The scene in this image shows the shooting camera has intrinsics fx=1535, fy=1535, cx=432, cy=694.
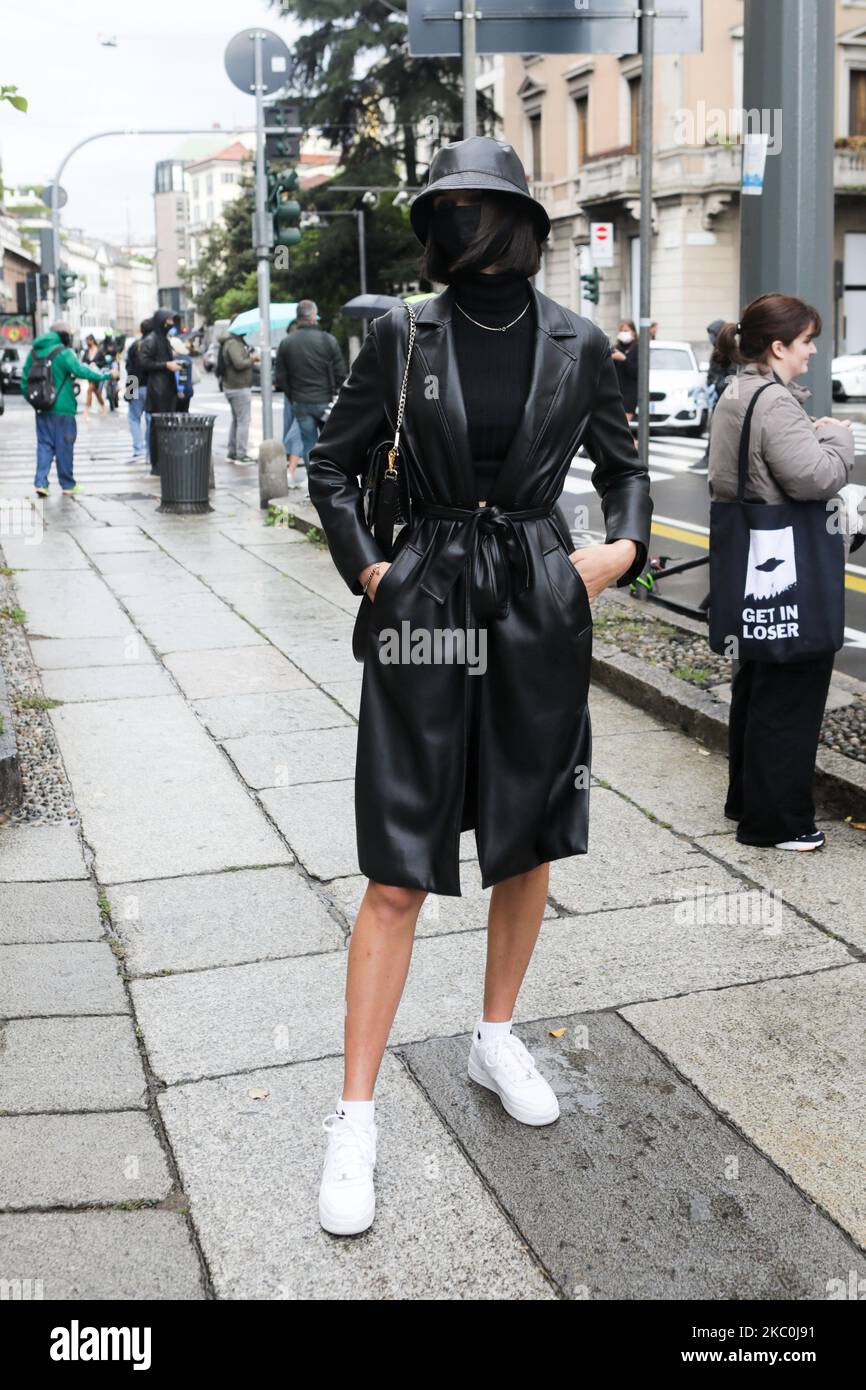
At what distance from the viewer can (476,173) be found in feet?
8.84

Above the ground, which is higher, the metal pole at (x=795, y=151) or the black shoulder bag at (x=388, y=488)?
the metal pole at (x=795, y=151)

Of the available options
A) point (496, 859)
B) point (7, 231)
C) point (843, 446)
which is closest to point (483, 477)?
point (496, 859)

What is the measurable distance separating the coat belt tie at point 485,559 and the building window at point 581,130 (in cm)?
4538

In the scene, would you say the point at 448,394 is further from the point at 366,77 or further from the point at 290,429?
the point at 366,77

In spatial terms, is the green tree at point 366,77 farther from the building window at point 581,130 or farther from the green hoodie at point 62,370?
the green hoodie at point 62,370

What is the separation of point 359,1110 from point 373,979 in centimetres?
25

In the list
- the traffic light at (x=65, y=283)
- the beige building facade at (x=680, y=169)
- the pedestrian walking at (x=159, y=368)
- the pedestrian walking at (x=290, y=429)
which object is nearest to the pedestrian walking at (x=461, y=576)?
the pedestrian walking at (x=290, y=429)

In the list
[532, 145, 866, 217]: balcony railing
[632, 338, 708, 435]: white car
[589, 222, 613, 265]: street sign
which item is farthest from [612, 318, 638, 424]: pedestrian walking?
[532, 145, 866, 217]: balcony railing

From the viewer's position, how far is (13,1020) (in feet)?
11.8

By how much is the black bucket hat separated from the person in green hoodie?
40.8 ft

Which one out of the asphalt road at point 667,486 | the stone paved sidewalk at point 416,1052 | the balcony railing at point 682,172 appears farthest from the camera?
the balcony railing at point 682,172

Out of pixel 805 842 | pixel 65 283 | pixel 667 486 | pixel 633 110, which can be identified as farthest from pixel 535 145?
pixel 805 842

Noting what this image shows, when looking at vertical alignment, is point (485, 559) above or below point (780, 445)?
below

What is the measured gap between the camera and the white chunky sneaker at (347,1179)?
271 centimetres
